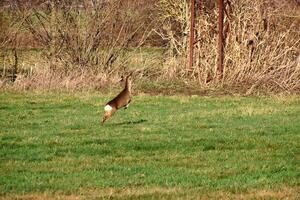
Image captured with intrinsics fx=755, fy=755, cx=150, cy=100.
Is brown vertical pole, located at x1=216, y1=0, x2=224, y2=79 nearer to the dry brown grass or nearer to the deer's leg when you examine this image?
the deer's leg

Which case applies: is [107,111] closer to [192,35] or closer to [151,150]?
[151,150]

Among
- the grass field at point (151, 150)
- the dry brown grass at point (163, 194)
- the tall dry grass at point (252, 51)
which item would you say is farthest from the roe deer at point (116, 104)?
the tall dry grass at point (252, 51)

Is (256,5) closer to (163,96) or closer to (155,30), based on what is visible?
(155,30)

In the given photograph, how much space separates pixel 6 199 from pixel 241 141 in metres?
5.92

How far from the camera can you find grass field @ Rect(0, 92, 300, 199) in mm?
9945

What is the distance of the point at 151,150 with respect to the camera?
42.5 feet

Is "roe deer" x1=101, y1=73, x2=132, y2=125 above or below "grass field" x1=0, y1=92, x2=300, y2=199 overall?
above

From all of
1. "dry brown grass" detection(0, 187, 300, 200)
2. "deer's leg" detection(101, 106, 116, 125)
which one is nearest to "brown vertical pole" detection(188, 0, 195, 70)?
"deer's leg" detection(101, 106, 116, 125)

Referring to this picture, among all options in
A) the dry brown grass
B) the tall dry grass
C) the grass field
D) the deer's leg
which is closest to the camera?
the dry brown grass

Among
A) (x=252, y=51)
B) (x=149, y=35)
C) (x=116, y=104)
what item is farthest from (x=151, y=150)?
(x=149, y=35)

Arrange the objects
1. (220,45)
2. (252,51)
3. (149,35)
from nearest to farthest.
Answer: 1. (220,45)
2. (252,51)
3. (149,35)

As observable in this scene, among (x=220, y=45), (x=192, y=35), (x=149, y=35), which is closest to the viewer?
(x=220, y=45)

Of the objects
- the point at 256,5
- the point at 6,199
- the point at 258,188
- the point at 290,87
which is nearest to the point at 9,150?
the point at 6,199

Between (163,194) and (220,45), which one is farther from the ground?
(220,45)
